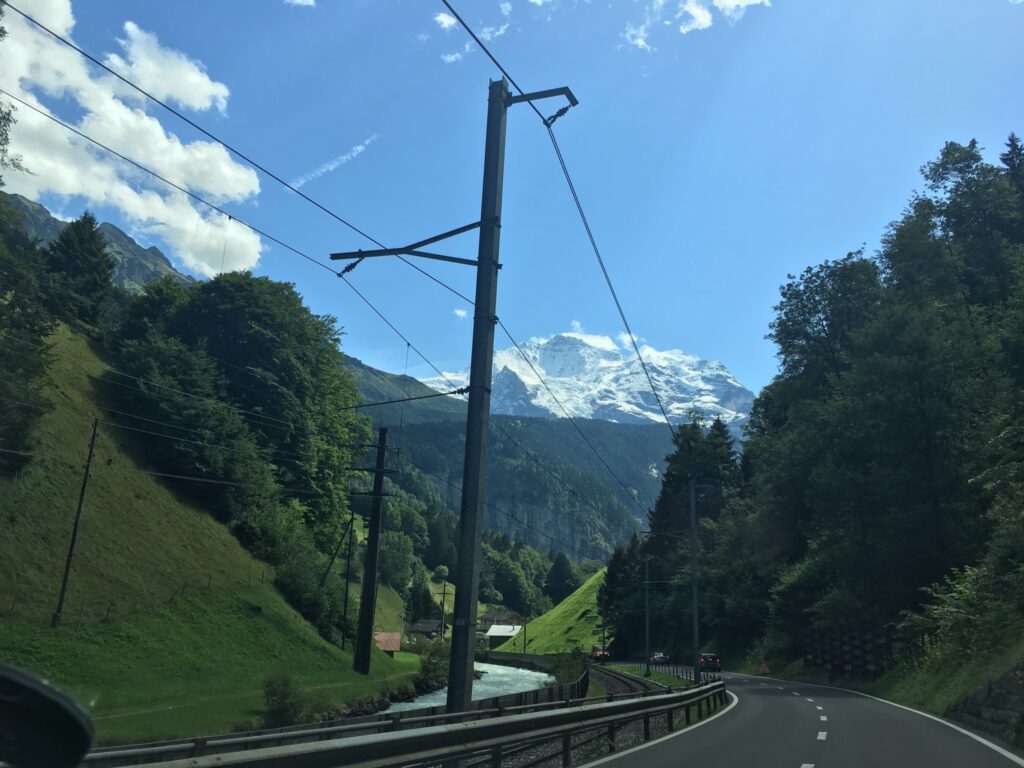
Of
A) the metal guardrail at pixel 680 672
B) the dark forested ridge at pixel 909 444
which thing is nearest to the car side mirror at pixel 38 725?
the dark forested ridge at pixel 909 444

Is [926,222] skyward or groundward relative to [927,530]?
skyward

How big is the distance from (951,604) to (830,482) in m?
16.5

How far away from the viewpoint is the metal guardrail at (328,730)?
1047 cm

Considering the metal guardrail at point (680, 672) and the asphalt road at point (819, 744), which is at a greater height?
the asphalt road at point (819, 744)

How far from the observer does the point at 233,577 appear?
5631 cm

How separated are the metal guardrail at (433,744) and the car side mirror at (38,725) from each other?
205cm

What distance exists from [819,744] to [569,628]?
119 metres

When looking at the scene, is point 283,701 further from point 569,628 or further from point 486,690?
point 569,628

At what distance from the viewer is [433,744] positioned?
7910 millimetres

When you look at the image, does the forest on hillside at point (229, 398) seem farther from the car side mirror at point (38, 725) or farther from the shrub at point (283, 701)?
the car side mirror at point (38, 725)

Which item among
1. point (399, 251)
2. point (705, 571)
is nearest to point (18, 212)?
point (399, 251)

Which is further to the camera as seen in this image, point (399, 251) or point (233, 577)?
point (233, 577)

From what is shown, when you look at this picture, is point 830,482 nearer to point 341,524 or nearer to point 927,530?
point 927,530

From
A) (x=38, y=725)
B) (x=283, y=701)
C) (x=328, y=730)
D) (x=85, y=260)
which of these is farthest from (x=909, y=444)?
(x=85, y=260)
